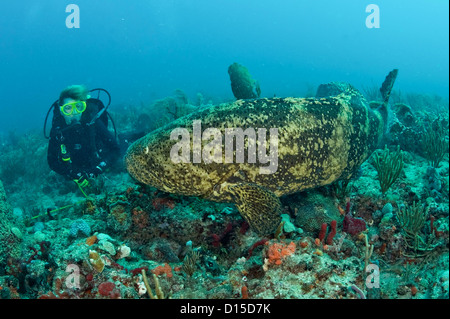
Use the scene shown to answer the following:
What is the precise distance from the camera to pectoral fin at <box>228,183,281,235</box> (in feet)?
11.2

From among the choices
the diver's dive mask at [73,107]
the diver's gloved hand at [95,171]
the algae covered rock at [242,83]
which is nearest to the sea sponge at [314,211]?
the algae covered rock at [242,83]

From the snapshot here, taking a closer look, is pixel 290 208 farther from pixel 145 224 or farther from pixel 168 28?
pixel 168 28

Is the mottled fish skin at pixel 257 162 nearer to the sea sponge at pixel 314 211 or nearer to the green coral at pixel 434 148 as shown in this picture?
the sea sponge at pixel 314 211

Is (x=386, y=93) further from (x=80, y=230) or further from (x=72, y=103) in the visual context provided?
(x=72, y=103)

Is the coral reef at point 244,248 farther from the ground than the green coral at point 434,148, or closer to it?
closer to it

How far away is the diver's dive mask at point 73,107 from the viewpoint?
7.70m

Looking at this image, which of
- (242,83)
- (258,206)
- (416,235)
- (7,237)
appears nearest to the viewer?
(416,235)

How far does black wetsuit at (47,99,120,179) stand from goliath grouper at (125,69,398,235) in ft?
16.0

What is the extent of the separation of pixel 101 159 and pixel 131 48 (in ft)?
598

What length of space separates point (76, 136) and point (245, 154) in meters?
6.40

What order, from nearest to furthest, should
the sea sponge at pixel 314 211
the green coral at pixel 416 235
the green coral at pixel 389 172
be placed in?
the green coral at pixel 416 235, the sea sponge at pixel 314 211, the green coral at pixel 389 172

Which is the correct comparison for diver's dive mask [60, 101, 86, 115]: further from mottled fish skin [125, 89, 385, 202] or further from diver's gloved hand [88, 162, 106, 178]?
mottled fish skin [125, 89, 385, 202]

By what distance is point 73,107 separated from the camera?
7.75 m

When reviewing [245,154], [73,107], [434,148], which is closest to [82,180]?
[73,107]
